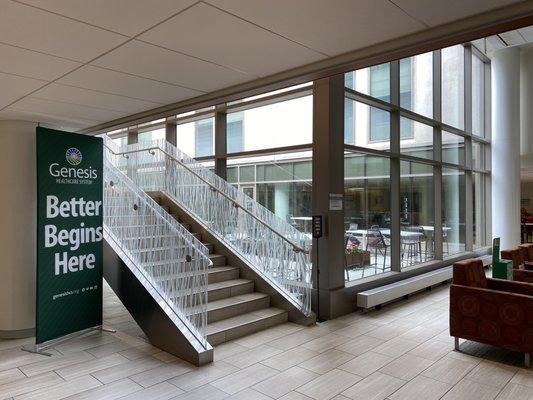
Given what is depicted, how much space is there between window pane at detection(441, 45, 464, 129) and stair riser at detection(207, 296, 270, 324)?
626cm

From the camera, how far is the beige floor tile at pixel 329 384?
3.23m

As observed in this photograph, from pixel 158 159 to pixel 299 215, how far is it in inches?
111

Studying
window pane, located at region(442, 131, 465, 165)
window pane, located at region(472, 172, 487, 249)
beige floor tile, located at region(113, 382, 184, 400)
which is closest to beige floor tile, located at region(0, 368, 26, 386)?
beige floor tile, located at region(113, 382, 184, 400)

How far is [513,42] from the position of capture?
372 inches

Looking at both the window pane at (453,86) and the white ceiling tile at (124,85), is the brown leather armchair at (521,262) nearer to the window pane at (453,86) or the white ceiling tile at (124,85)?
the window pane at (453,86)

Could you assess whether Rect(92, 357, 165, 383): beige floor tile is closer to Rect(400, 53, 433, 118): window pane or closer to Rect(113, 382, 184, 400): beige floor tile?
Rect(113, 382, 184, 400): beige floor tile

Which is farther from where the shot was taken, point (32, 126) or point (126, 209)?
point (126, 209)

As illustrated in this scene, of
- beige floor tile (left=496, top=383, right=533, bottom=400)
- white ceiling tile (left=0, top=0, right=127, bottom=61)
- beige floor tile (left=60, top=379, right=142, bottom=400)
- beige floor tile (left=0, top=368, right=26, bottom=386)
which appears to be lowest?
beige floor tile (left=496, top=383, right=533, bottom=400)

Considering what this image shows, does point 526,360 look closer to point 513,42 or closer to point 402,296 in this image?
point 402,296

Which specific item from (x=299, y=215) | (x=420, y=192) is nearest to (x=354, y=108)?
(x=299, y=215)

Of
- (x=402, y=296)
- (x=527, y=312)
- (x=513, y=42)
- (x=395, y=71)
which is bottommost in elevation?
(x=402, y=296)

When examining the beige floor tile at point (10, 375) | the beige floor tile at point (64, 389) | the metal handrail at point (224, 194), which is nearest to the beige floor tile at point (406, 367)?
the metal handrail at point (224, 194)

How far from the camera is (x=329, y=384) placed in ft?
11.2

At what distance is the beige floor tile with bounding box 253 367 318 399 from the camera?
328 cm
